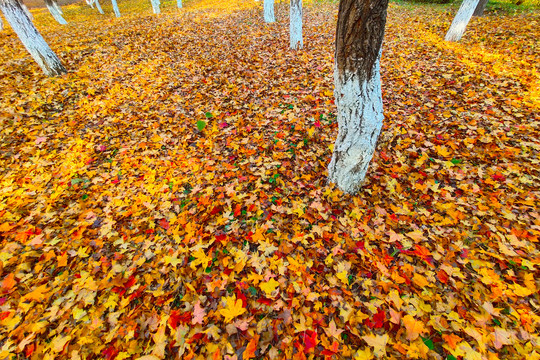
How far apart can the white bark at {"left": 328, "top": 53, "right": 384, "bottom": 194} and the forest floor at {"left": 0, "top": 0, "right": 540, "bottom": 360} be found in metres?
0.31

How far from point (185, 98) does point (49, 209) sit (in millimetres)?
3525

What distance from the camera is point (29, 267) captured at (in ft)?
8.67

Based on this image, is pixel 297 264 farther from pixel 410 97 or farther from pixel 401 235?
pixel 410 97

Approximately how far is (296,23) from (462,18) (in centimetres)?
488

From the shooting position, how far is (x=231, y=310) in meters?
2.24

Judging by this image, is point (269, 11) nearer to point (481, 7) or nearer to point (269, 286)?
point (481, 7)

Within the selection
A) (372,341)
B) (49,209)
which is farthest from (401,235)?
(49,209)

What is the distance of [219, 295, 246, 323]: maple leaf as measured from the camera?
7.24ft

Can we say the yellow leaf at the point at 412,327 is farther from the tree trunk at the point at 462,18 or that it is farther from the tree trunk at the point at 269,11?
the tree trunk at the point at 269,11

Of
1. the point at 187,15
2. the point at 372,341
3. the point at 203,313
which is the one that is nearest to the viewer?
the point at 372,341

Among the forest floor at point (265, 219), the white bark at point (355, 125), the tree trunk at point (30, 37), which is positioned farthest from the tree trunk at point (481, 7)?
the tree trunk at point (30, 37)

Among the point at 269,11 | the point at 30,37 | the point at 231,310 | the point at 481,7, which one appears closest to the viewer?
the point at 231,310

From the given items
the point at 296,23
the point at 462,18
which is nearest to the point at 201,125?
the point at 296,23

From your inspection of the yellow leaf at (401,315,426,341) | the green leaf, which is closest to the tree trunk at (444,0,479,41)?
the green leaf
